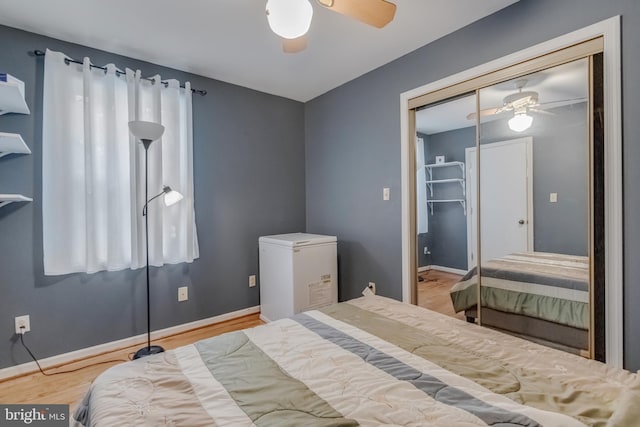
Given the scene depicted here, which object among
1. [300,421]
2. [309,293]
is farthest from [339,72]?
[300,421]

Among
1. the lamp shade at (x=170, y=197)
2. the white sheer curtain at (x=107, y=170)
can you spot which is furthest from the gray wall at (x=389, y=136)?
the lamp shade at (x=170, y=197)

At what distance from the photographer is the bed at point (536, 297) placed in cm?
169

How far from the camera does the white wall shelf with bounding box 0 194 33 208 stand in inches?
72.9

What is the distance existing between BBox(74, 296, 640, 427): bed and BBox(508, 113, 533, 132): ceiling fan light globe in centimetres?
132

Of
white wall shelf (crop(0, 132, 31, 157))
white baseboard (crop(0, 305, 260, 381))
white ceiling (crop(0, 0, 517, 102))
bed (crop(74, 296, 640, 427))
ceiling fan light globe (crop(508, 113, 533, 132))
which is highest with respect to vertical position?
white ceiling (crop(0, 0, 517, 102))

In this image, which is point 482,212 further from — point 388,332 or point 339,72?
point 339,72

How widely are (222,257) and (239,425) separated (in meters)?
2.36

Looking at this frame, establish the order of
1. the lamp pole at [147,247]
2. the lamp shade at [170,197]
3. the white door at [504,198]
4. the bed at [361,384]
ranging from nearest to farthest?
the bed at [361,384] < the white door at [504,198] < the lamp pole at [147,247] < the lamp shade at [170,197]

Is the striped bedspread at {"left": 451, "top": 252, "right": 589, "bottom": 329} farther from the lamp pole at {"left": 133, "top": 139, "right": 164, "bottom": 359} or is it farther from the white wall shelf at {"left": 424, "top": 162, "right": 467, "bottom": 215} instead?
the lamp pole at {"left": 133, "top": 139, "right": 164, "bottom": 359}

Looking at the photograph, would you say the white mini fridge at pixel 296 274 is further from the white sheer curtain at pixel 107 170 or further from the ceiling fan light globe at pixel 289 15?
the ceiling fan light globe at pixel 289 15

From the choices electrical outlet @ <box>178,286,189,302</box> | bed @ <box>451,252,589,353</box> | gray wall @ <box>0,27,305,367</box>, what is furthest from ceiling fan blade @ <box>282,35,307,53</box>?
electrical outlet @ <box>178,286,189,302</box>

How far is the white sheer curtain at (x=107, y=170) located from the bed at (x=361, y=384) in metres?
1.54

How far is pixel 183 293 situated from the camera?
2.82 meters

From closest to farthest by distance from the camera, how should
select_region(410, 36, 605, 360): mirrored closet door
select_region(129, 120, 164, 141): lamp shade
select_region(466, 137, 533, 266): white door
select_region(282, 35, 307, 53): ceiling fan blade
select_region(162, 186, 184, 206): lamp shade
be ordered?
select_region(410, 36, 605, 360): mirrored closet door → select_region(282, 35, 307, 53): ceiling fan blade → select_region(466, 137, 533, 266): white door → select_region(129, 120, 164, 141): lamp shade → select_region(162, 186, 184, 206): lamp shade
